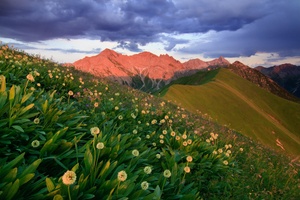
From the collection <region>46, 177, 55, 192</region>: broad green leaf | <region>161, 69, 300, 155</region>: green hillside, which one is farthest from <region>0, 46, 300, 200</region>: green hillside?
<region>161, 69, 300, 155</region>: green hillside

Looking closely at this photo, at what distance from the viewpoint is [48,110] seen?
504 cm

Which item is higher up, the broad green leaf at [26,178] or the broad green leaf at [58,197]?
the broad green leaf at [26,178]

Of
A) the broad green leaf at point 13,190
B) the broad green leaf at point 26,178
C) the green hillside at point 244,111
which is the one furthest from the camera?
the green hillside at point 244,111

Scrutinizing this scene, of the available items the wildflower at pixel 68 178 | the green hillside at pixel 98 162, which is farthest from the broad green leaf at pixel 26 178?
the wildflower at pixel 68 178

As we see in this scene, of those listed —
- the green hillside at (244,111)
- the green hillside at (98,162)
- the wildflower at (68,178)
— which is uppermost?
the wildflower at (68,178)

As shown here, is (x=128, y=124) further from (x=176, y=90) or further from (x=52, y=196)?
(x=176, y=90)

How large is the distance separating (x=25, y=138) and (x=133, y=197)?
81.2 inches

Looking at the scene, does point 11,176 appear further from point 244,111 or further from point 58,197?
point 244,111

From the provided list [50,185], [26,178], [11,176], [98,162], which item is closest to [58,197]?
[50,185]

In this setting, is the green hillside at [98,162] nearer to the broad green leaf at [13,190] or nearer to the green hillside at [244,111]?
the broad green leaf at [13,190]

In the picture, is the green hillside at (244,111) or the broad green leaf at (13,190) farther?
the green hillside at (244,111)

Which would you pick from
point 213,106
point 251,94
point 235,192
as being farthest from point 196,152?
point 251,94

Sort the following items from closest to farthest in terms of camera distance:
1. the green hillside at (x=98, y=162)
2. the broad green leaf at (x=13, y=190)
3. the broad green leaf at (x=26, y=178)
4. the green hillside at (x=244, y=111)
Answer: the broad green leaf at (x=13, y=190) → the broad green leaf at (x=26, y=178) → the green hillside at (x=98, y=162) → the green hillside at (x=244, y=111)

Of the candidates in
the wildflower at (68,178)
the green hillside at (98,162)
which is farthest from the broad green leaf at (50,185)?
the wildflower at (68,178)
